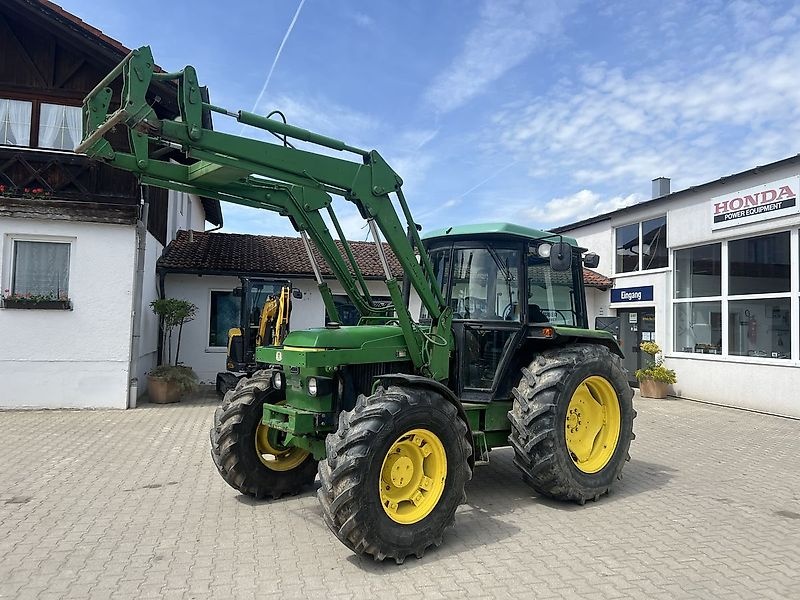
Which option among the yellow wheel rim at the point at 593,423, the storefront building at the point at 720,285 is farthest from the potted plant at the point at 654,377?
the yellow wheel rim at the point at 593,423

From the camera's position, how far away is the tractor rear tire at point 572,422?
16.6ft

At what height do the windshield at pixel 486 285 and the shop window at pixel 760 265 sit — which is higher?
the shop window at pixel 760 265

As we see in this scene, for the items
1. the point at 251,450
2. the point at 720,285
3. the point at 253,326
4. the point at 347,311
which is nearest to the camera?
the point at 251,450

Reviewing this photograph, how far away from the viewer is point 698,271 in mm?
13250

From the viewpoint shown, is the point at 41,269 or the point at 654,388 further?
the point at 654,388

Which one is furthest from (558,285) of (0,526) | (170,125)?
(0,526)

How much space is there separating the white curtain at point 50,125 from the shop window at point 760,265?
44.2 feet

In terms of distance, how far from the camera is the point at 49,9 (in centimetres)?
1129

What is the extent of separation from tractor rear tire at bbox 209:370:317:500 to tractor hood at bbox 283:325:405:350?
2.13 feet

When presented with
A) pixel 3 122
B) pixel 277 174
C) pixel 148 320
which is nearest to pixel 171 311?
pixel 148 320

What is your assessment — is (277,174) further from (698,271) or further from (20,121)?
(698,271)

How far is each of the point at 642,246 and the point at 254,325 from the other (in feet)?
31.0

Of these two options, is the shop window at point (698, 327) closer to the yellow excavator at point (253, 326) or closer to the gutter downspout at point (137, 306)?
the yellow excavator at point (253, 326)

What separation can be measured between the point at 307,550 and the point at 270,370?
1.71 metres
